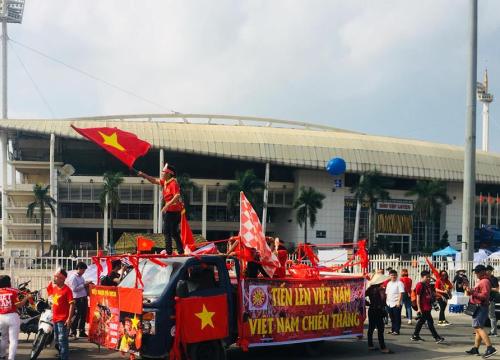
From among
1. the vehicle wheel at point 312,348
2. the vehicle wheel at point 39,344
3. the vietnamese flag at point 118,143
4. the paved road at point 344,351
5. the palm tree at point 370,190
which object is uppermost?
the vietnamese flag at point 118,143

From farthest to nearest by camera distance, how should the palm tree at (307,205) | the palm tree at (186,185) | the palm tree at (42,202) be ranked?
the palm tree at (307,205)
the palm tree at (186,185)
the palm tree at (42,202)

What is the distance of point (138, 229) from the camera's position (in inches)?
3054

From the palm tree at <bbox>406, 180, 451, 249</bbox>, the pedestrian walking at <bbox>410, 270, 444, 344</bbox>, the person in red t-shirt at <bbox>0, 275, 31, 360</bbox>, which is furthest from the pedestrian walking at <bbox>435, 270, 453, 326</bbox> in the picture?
the palm tree at <bbox>406, 180, 451, 249</bbox>

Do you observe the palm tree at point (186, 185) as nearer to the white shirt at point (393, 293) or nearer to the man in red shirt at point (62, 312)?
the white shirt at point (393, 293)

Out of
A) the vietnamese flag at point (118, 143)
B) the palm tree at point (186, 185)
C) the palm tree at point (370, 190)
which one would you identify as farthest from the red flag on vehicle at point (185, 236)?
the palm tree at point (370, 190)

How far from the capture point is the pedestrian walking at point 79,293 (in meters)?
13.8

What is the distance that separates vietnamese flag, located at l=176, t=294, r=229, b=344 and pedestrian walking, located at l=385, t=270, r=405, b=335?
23.5ft

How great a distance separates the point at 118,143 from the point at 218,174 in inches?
2728

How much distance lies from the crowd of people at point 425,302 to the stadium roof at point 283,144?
5729 cm

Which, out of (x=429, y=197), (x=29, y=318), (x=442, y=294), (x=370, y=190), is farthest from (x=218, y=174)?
(x=29, y=318)

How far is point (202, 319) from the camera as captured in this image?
991cm

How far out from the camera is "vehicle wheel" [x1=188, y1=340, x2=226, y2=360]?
9.98m

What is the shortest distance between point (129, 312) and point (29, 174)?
2882 inches

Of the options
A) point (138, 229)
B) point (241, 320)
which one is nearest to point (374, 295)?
point (241, 320)
